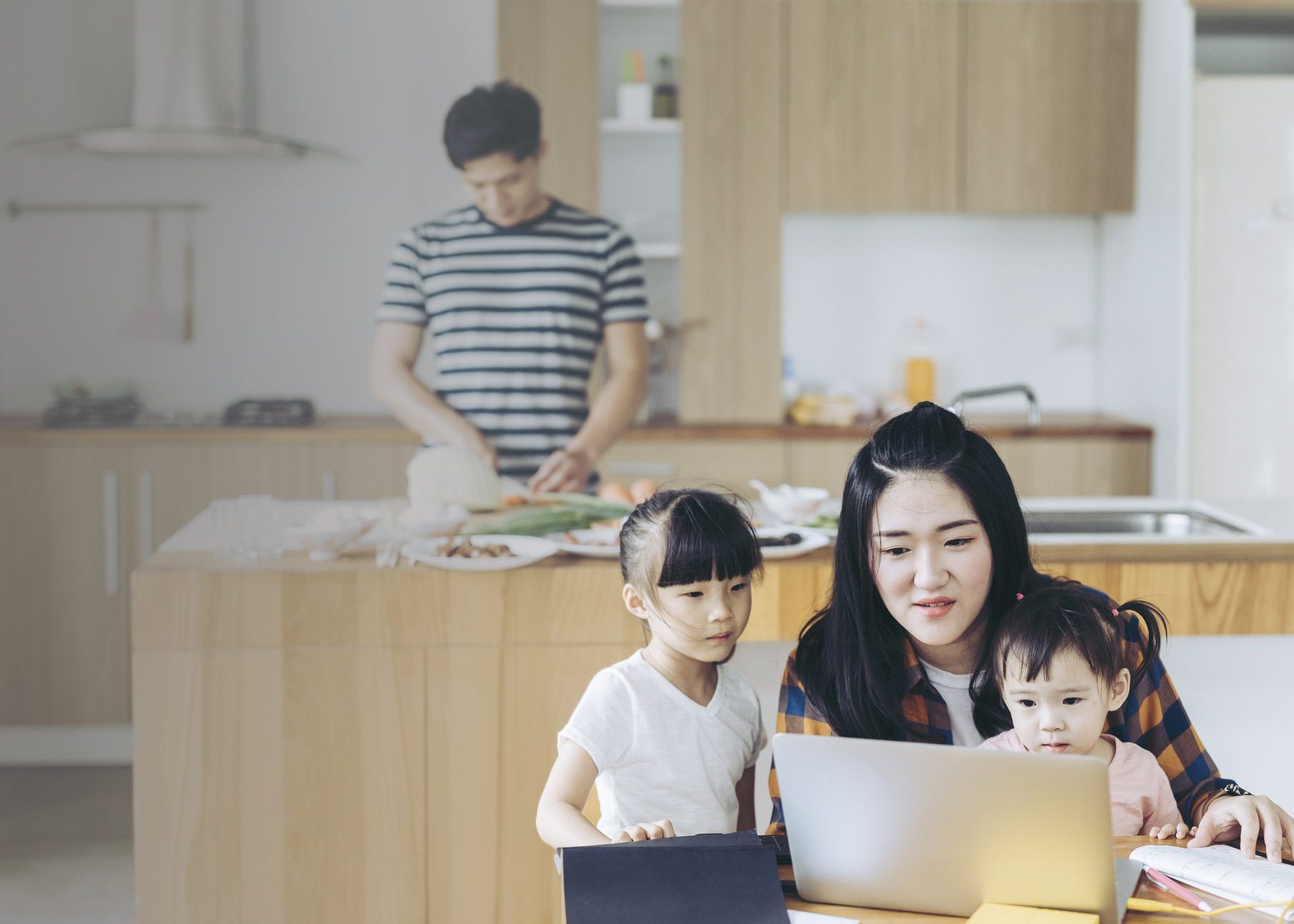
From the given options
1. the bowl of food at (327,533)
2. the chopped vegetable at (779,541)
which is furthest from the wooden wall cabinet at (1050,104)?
the bowl of food at (327,533)

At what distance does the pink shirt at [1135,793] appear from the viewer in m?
1.35

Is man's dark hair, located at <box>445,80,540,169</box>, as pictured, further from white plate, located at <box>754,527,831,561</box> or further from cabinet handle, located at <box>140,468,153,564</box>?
cabinet handle, located at <box>140,468,153,564</box>

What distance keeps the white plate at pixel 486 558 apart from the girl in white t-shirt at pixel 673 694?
1.47ft

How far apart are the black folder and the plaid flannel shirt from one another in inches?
10.8

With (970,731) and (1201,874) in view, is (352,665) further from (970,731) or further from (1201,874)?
(1201,874)

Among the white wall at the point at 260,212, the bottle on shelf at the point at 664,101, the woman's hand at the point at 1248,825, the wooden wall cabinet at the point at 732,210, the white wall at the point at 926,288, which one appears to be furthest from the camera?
the white wall at the point at 926,288

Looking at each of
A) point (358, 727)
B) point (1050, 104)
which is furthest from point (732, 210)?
point (358, 727)

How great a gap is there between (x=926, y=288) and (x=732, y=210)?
2.81 ft

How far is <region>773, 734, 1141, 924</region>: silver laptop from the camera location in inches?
40.5

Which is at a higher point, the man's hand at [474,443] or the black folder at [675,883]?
the man's hand at [474,443]

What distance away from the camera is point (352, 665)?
2.02 meters

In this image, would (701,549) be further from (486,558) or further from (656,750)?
(486,558)

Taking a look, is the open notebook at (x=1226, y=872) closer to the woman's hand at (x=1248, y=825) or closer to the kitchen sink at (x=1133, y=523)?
the woman's hand at (x=1248, y=825)

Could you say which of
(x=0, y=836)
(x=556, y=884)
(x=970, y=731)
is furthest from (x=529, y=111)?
(x=0, y=836)
